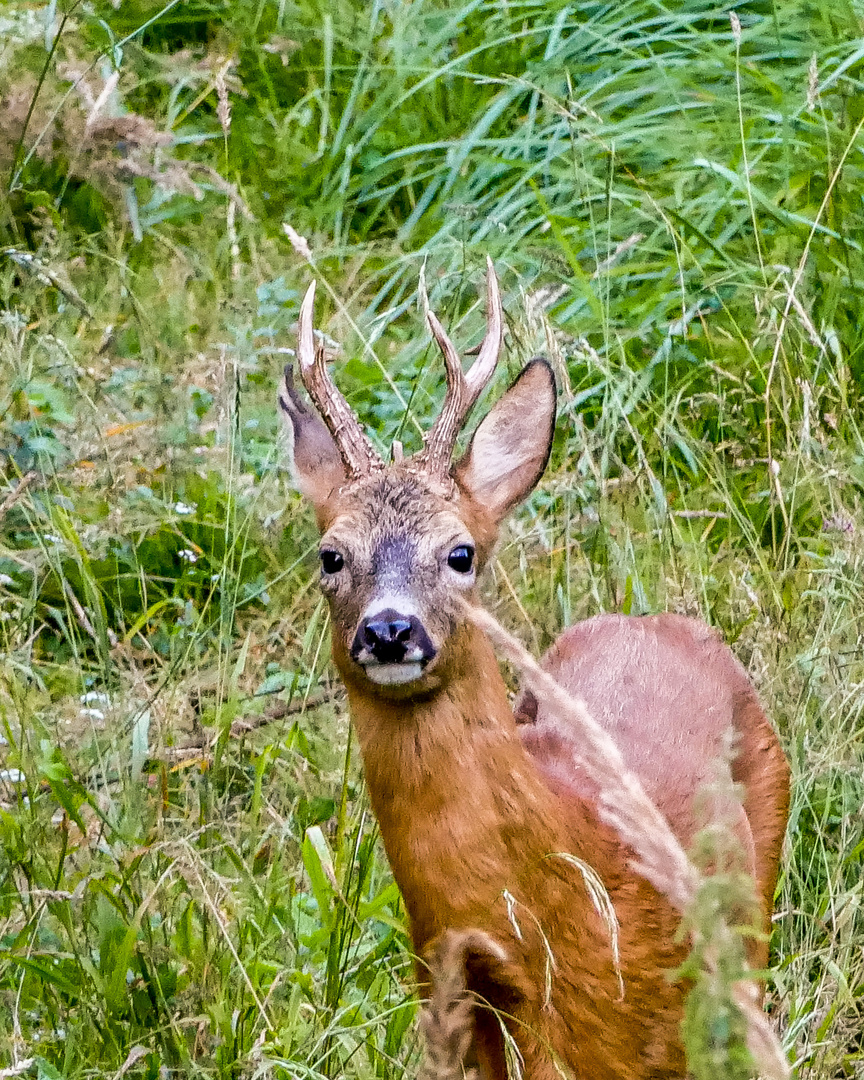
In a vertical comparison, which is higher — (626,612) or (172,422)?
(172,422)

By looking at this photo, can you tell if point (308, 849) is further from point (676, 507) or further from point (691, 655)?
point (676, 507)

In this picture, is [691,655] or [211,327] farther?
[211,327]

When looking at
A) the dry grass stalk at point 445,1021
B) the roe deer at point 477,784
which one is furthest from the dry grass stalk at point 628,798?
A: the roe deer at point 477,784

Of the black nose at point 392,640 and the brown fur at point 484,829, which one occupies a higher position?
the black nose at point 392,640

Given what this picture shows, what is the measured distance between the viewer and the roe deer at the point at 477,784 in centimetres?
286

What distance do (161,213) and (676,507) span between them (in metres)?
2.42

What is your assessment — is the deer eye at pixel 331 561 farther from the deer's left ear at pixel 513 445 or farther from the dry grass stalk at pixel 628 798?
the dry grass stalk at pixel 628 798

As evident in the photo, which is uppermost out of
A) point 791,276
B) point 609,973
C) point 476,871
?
point 791,276

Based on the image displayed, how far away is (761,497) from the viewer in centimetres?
461

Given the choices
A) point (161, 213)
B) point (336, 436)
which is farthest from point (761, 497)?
point (161, 213)

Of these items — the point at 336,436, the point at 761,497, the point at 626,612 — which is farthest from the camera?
the point at 761,497

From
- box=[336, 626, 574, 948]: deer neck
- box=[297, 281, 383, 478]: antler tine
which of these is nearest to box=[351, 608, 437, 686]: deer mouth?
box=[336, 626, 574, 948]: deer neck

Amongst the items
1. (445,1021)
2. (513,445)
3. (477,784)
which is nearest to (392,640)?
(477,784)

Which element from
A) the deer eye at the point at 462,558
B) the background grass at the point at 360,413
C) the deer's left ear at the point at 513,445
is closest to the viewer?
the deer eye at the point at 462,558
